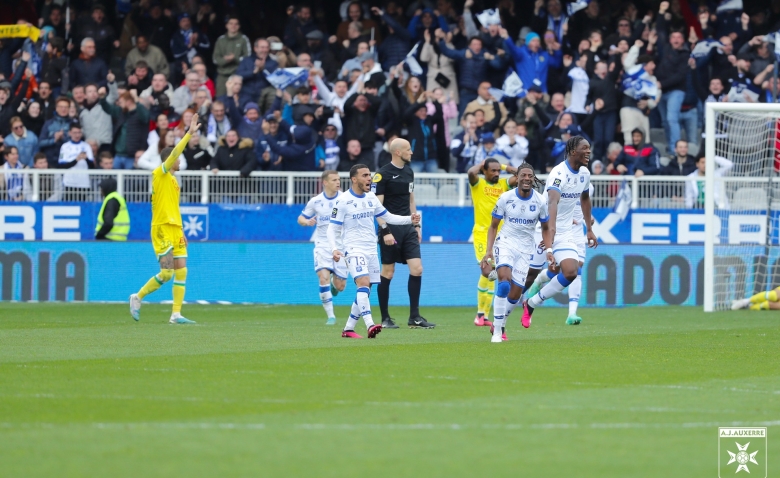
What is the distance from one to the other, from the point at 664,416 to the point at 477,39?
17139 millimetres

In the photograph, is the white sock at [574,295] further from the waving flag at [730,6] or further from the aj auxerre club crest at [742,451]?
the waving flag at [730,6]

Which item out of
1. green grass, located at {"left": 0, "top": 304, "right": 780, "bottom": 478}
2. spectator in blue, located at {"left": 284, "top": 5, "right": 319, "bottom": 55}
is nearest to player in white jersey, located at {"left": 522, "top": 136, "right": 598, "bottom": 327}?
green grass, located at {"left": 0, "top": 304, "right": 780, "bottom": 478}

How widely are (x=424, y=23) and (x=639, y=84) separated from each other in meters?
4.41

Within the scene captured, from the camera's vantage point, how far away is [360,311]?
577 inches

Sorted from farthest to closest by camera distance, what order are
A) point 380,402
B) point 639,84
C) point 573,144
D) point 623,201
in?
point 639,84 < point 623,201 < point 573,144 < point 380,402

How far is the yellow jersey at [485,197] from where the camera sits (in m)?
17.8

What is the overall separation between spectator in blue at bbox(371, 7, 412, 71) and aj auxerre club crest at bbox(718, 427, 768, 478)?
62.1ft

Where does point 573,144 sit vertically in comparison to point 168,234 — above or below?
above

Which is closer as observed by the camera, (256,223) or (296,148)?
(256,223)

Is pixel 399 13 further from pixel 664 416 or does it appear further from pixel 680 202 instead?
pixel 664 416

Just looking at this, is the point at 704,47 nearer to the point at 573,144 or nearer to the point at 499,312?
the point at 573,144

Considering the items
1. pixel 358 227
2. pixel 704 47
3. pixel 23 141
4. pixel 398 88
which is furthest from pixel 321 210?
pixel 704 47

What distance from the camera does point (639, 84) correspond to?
948 inches

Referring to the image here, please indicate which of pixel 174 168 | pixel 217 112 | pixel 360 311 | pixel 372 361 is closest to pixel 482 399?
pixel 372 361
